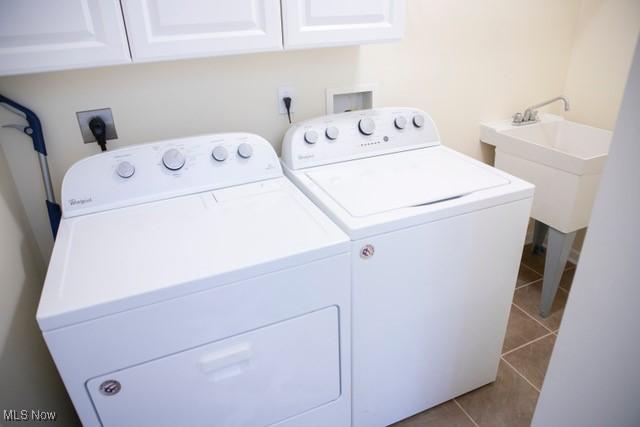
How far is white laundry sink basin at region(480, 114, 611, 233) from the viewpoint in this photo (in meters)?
1.79

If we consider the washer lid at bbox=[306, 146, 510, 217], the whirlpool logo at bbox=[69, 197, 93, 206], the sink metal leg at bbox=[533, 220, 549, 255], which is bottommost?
the sink metal leg at bbox=[533, 220, 549, 255]

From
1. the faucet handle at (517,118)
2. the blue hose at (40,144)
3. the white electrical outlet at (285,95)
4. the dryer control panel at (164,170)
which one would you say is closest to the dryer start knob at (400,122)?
the white electrical outlet at (285,95)

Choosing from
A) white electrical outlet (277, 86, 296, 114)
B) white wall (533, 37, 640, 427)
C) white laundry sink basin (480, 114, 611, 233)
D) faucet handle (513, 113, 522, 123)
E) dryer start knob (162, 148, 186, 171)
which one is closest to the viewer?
white wall (533, 37, 640, 427)

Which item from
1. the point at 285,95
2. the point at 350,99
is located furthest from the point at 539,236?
the point at 285,95

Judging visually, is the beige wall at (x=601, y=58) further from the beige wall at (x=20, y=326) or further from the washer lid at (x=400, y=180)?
the beige wall at (x=20, y=326)

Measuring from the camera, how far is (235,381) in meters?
1.15

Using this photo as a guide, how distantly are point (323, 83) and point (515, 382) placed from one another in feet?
4.85

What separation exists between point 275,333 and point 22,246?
2.98 ft

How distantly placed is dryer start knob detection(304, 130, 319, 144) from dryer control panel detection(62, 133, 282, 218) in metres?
0.14

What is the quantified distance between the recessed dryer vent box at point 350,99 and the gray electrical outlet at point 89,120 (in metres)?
0.83

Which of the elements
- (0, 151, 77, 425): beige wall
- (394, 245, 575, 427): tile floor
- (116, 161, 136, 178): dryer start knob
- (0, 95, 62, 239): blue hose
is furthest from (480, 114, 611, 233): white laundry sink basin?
(0, 151, 77, 425): beige wall

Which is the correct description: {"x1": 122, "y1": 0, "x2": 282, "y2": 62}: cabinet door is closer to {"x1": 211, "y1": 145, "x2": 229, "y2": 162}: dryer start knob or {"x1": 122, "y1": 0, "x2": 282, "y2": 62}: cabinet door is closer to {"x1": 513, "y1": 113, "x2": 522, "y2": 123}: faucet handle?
{"x1": 211, "y1": 145, "x2": 229, "y2": 162}: dryer start knob

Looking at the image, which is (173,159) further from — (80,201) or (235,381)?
(235,381)

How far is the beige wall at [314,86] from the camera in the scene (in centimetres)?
134
